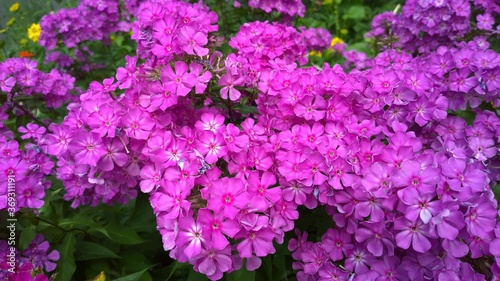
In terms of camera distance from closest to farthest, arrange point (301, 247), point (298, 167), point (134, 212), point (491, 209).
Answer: point (491, 209) → point (298, 167) → point (301, 247) → point (134, 212)

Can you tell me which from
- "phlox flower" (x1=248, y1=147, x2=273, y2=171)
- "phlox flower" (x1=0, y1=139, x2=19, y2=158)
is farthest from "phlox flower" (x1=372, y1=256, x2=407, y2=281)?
"phlox flower" (x1=0, y1=139, x2=19, y2=158)

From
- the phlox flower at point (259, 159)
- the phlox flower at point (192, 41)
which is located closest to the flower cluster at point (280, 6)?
the phlox flower at point (192, 41)

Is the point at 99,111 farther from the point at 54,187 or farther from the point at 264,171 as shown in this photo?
the point at 54,187

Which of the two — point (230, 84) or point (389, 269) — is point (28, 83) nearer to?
point (230, 84)

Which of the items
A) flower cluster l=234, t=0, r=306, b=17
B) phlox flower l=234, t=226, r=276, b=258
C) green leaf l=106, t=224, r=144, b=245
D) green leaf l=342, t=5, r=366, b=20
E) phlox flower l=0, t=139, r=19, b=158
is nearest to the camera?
phlox flower l=234, t=226, r=276, b=258

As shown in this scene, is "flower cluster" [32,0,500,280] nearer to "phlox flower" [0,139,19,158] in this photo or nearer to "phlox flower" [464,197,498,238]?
"phlox flower" [464,197,498,238]

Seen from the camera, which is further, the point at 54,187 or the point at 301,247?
the point at 54,187

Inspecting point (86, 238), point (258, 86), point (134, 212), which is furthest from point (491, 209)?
point (86, 238)
